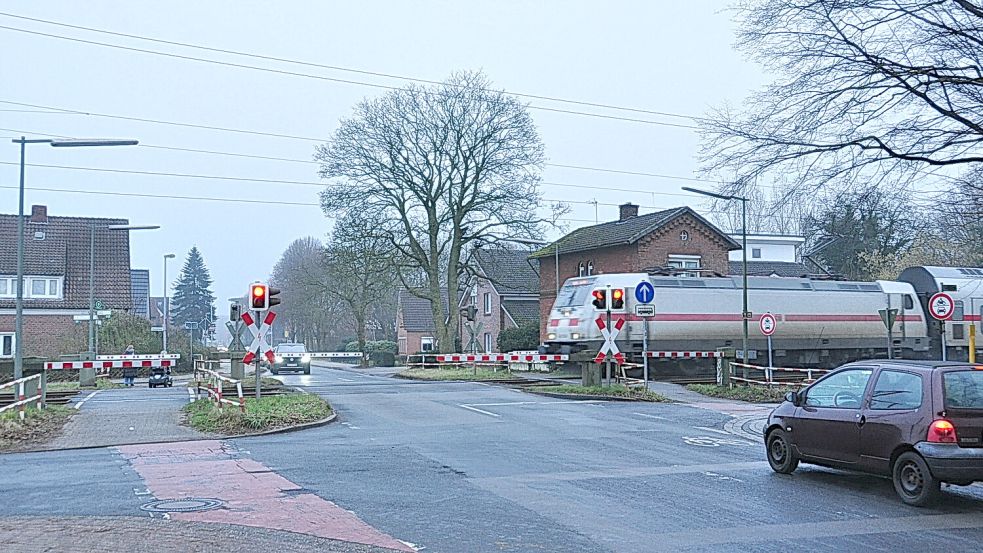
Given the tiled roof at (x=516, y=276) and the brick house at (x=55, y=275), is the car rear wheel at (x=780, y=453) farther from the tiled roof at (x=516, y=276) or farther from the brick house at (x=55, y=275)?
the brick house at (x=55, y=275)

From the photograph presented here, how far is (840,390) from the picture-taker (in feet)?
38.8

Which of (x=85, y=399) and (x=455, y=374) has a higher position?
(x=455, y=374)

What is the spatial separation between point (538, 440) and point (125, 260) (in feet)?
157

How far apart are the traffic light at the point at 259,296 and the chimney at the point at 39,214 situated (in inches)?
1746

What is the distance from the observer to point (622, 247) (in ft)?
146

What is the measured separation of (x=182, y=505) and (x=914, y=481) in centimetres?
756

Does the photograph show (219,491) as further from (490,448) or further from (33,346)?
(33,346)

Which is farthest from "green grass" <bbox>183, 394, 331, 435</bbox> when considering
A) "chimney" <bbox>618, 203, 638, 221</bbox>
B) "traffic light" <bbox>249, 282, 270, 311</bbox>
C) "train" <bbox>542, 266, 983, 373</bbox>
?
"chimney" <bbox>618, 203, 638, 221</bbox>

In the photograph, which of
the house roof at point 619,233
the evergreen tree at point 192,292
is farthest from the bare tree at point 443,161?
the evergreen tree at point 192,292

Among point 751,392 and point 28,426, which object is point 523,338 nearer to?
point 751,392

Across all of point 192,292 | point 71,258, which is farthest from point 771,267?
point 192,292

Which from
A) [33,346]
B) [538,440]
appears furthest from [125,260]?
[538,440]

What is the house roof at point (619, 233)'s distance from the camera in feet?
144

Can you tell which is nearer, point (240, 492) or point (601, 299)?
point (240, 492)
